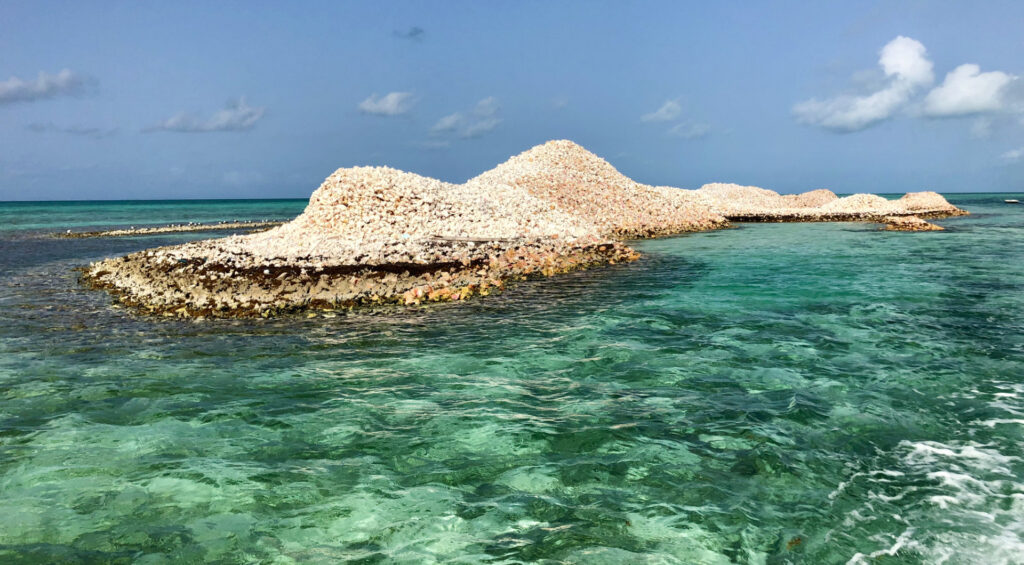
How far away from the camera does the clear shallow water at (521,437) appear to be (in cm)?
388

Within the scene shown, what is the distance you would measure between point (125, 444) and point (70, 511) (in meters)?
1.24

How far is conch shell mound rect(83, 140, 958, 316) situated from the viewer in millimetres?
12219

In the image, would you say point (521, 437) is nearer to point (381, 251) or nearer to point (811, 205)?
point (381, 251)

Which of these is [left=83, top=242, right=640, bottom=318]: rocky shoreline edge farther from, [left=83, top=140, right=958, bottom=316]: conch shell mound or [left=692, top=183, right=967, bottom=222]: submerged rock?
[left=692, top=183, right=967, bottom=222]: submerged rock

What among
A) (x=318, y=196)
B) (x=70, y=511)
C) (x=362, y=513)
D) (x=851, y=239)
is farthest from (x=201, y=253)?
(x=851, y=239)

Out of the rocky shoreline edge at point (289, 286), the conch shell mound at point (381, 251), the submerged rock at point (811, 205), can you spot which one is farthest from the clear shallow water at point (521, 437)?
the submerged rock at point (811, 205)

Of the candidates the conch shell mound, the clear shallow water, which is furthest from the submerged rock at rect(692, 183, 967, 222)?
the clear shallow water

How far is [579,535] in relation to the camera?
3850 mm

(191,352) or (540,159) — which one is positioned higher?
(540,159)

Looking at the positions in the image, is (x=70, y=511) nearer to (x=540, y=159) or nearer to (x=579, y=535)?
(x=579, y=535)

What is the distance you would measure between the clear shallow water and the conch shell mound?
55.8 inches

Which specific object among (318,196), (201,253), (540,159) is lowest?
(201,253)

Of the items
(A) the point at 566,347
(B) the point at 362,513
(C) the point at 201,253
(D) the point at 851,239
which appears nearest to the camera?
(B) the point at 362,513

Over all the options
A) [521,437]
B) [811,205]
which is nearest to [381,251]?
[521,437]
